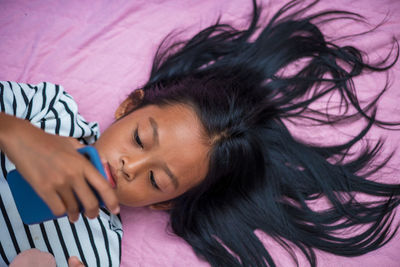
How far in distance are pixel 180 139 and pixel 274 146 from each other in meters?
0.35

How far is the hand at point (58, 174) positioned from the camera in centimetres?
51

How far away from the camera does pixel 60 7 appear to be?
3.48 feet

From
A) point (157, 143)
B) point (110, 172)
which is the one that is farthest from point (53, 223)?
point (157, 143)

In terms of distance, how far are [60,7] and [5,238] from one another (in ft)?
2.18

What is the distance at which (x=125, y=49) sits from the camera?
1062 millimetres

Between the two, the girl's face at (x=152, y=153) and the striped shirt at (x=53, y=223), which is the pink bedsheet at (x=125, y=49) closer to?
the striped shirt at (x=53, y=223)

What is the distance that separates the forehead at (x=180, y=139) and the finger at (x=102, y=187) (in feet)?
0.80

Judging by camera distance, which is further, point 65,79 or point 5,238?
point 65,79

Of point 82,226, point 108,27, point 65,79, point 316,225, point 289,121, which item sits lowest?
point 316,225

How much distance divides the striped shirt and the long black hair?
0.18 m

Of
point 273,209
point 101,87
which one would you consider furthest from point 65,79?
point 273,209

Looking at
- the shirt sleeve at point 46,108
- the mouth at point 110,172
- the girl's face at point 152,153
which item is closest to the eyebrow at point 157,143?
the girl's face at point 152,153

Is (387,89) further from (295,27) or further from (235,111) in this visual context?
(235,111)

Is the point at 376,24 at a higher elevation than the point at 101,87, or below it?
higher
